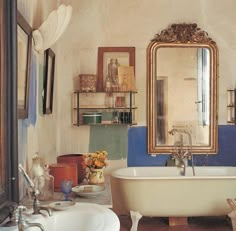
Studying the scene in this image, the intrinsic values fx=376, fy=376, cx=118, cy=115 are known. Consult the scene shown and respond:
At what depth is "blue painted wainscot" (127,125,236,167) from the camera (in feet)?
14.3

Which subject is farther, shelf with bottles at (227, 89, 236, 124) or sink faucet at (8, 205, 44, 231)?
shelf with bottles at (227, 89, 236, 124)

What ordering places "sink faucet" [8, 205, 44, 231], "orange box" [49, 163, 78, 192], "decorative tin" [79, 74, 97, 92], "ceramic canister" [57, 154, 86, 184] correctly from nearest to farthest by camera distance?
"sink faucet" [8, 205, 44, 231] < "orange box" [49, 163, 78, 192] < "ceramic canister" [57, 154, 86, 184] < "decorative tin" [79, 74, 97, 92]

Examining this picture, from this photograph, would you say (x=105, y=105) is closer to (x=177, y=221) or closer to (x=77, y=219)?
(x=177, y=221)

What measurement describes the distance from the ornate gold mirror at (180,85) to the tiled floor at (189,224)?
2.51 feet

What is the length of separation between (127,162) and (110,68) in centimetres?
110

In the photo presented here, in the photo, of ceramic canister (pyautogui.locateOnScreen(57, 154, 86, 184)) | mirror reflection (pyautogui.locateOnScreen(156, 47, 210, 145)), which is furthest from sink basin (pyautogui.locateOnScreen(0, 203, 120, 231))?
mirror reflection (pyautogui.locateOnScreen(156, 47, 210, 145))

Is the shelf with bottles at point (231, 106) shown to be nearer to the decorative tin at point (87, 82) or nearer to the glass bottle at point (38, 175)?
the decorative tin at point (87, 82)

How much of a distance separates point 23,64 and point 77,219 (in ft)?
3.25

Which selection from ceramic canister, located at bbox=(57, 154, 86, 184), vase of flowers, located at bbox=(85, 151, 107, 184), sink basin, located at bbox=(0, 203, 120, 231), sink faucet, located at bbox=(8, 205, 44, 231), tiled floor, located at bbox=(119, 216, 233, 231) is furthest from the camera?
tiled floor, located at bbox=(119, 216, 233, 231)

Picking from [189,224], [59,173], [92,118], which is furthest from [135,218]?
[59,173]

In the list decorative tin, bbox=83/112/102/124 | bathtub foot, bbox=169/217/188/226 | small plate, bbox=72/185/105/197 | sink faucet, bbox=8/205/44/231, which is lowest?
bathtub foot, bbox=169/217/188/226

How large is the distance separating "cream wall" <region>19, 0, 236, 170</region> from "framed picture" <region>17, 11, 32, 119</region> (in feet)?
6.68

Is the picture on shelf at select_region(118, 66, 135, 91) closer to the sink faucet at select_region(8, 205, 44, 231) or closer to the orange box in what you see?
the orange box

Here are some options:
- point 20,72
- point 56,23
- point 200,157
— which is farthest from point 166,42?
point 20,72
